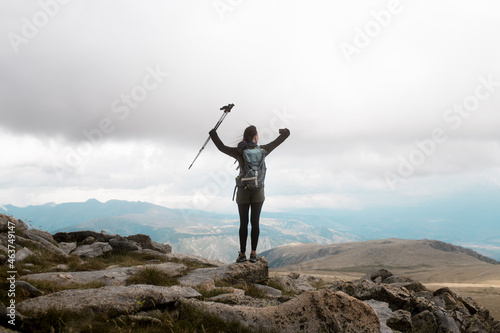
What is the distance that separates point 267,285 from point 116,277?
5451mm

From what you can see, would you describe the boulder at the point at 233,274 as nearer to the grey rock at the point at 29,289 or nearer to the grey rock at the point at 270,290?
the grey rock at the point at 270,290

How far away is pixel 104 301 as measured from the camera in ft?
20.9

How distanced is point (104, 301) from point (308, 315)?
417 cm

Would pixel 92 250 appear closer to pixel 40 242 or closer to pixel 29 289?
pixel 40 242

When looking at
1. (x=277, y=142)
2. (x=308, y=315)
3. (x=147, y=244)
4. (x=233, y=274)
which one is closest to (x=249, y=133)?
(x=277, y=142)

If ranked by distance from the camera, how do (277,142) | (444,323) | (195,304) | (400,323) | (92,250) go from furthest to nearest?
(92,250) < (277,142) < (444,323) < (400,323) < (195,304)

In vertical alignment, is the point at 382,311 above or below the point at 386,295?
below

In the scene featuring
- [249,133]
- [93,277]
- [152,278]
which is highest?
[249,133]

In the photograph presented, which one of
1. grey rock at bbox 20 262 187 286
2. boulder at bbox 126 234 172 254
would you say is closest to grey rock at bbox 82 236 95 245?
boulder at bbox 126 234 172 254

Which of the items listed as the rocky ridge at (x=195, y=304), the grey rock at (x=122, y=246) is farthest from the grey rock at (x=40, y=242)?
the grey rock at (x=122, y=246)

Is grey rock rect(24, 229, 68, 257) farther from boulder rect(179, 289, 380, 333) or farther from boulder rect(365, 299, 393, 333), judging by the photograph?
boulder rect(365, 299, 393, 333)

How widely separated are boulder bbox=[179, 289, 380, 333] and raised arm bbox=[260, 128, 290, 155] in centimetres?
582

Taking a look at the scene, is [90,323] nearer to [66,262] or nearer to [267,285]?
[267,285]

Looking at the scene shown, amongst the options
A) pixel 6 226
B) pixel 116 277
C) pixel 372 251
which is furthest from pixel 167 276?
pixel 372 251
